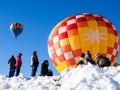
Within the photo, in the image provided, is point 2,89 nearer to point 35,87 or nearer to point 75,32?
point 35,87

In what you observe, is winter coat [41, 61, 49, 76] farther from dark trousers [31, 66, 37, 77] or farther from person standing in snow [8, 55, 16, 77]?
person standing in snow [8, 55, 16, 77]

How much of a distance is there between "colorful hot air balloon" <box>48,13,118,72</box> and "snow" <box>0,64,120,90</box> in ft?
38.4

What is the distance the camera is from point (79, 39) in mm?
31266

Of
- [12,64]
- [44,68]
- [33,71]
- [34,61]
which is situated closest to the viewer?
[44,68]

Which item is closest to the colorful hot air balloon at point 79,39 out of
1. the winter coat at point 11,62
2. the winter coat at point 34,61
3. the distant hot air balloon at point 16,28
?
the winter coat at point 34,61

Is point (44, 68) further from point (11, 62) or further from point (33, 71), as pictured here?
point (11, 62)

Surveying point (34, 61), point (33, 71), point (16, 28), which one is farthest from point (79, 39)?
point (16, 28)

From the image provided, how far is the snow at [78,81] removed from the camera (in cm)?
1549

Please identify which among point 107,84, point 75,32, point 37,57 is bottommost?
point 107,84

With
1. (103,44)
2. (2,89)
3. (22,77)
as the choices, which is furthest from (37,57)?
(103,44)

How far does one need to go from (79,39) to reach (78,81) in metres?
15.4

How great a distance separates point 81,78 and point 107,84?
135 centimetres

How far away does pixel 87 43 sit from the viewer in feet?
102

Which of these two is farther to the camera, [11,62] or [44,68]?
[11,62]
